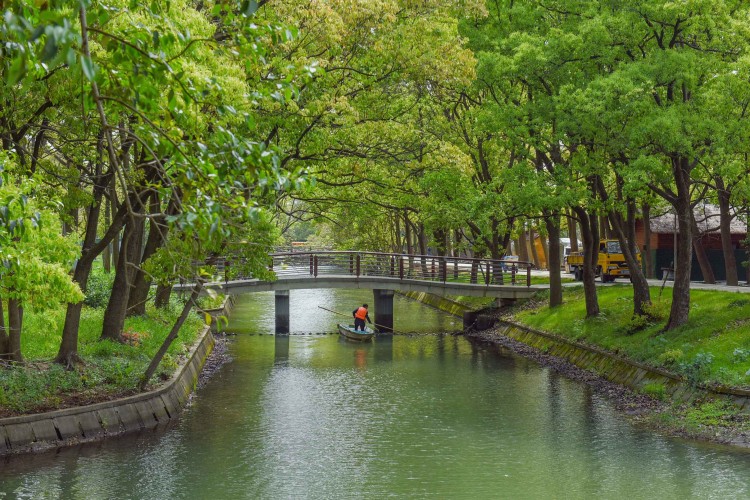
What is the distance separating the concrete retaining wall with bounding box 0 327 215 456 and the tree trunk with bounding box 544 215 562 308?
700 inches

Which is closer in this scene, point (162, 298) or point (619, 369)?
point (619, 369)

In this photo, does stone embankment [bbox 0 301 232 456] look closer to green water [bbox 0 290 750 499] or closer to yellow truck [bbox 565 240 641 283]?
green water [bbox 0 290 750 499]

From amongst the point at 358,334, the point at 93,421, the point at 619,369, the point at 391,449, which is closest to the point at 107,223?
the point at 358,334

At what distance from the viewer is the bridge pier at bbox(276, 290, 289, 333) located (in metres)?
39.9

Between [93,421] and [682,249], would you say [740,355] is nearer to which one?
[682,249]

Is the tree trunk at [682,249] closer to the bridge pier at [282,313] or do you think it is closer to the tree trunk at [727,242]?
the tree trunk at [727,242]

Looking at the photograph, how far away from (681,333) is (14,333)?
16.9 m

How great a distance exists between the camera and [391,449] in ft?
60.9

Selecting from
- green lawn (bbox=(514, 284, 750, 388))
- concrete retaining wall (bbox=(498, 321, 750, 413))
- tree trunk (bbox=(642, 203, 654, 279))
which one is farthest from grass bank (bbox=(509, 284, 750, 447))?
tree trunk (bbox=(642, 203, 654, 279))

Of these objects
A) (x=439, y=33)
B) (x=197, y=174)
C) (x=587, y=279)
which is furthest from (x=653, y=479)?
(x=587, y=279)

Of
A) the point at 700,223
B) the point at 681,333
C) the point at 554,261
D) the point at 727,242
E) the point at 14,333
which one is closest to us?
the point at 14,333

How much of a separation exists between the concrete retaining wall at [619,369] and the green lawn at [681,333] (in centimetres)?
24

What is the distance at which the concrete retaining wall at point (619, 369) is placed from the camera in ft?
64.6

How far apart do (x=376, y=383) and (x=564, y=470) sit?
11020mm
